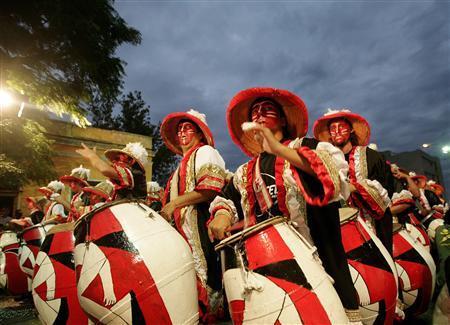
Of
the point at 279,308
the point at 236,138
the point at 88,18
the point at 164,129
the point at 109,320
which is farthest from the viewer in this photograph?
the point at 88,18

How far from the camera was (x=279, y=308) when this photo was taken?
48.9 inches

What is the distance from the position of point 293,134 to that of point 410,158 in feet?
108

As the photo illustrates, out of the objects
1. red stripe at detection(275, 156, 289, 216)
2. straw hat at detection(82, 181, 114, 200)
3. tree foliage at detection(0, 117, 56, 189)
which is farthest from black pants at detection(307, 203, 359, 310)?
tree foliage at detection(0, 117, 56, 189)

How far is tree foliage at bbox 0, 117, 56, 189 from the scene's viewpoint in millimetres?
9130

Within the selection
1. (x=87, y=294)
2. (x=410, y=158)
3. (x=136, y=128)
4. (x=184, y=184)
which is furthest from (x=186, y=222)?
(x=410, y=158)

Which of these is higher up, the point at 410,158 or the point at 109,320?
the point at 410,158

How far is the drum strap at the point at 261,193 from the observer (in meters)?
1.77

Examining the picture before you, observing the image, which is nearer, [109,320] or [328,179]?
[328,179]

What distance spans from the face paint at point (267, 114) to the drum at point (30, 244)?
405cm

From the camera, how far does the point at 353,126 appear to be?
131 inches

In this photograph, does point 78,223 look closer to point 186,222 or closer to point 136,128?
point 186,222

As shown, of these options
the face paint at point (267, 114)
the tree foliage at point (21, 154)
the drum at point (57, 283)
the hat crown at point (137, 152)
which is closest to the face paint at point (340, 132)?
the face paint at point (267, 114)

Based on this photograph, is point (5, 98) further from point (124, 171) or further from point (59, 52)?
point (124, 171)

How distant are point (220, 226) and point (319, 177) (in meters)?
0.76
